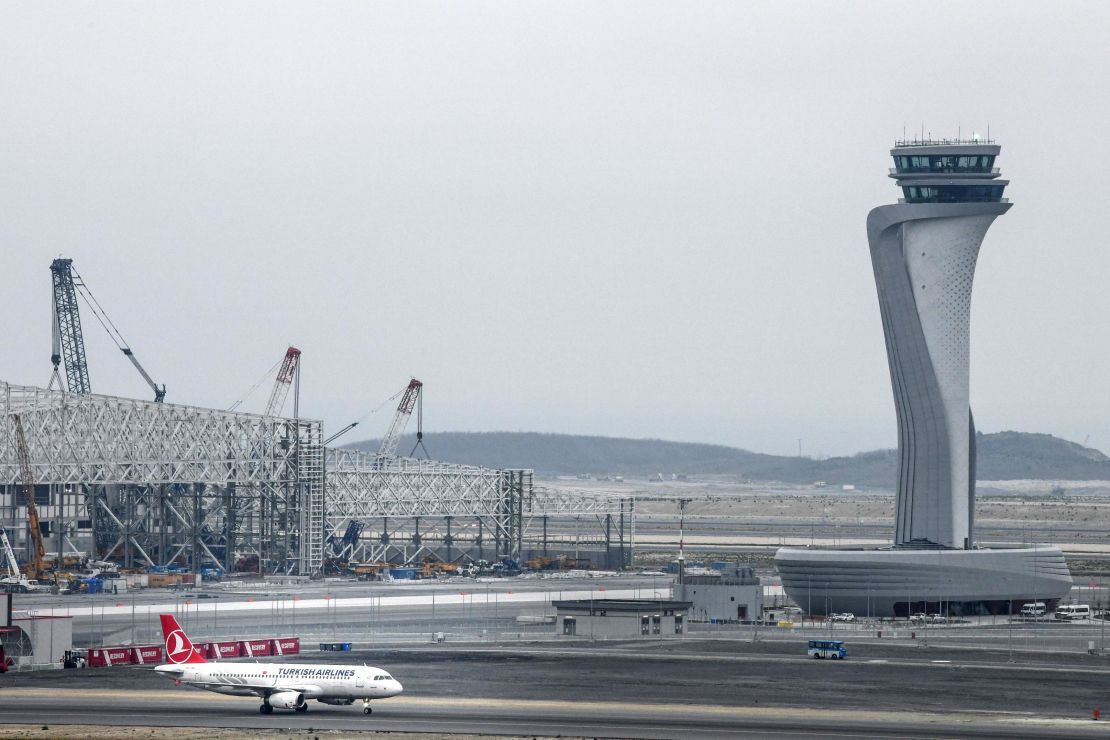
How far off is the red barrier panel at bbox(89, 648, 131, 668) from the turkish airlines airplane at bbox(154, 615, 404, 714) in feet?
55.1

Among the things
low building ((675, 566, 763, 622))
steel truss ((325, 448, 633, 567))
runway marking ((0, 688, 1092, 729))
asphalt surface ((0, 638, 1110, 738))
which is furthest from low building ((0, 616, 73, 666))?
steel truss ((325, 448, 633, 567))

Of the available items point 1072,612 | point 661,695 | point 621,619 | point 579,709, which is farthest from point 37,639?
point 1072,612

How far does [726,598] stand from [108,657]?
155ft

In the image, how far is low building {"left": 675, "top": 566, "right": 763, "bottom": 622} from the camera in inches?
5236

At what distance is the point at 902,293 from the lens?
13900cm

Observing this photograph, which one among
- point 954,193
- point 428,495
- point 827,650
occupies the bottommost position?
point 827,650

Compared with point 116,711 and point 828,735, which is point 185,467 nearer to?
point 116,711

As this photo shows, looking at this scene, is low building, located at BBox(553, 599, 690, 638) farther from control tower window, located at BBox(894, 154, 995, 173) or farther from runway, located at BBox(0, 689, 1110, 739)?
control tower window, located at BBox(894, 154, 995, 173)

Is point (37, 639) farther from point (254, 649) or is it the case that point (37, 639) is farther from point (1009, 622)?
point (1009, 622)

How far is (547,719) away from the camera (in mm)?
78250

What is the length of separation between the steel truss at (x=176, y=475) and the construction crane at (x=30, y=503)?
36.4 inches

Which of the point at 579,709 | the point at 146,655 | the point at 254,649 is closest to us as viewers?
the point at 579,709

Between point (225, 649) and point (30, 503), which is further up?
point (30, 503)

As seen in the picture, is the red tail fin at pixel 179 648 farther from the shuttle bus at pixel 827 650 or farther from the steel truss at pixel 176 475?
the steel truss at pixel 176 475
